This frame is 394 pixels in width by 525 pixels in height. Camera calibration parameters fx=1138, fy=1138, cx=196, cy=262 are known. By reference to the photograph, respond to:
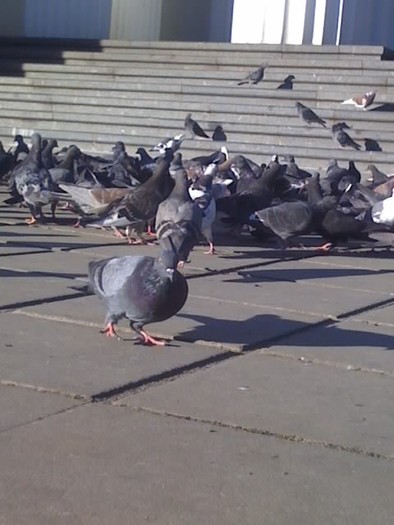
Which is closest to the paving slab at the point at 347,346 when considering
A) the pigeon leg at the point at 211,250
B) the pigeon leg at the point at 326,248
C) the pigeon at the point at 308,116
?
the pigeon leg at the point at 211,250

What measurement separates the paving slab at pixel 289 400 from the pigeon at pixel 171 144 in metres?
11.3

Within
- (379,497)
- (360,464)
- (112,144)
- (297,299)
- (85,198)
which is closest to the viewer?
(379,497)

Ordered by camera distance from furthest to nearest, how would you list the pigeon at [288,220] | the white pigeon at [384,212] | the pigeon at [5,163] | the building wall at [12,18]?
the building wall at [12,18] → the pigeon at [5,163] → the white pigeon at [384,212] → the pigeon at [288,220]

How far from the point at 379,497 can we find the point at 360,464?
361 mm

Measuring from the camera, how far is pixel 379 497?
12.7ft

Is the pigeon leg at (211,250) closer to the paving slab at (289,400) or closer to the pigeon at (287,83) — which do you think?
the paving slab at (289,400)

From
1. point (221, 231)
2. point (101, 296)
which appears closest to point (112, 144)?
point (221, 231)

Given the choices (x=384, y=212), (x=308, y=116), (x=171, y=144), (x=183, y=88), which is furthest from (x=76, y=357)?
(x=183, y=88)

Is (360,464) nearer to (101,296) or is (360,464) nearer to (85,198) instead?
(101,296)

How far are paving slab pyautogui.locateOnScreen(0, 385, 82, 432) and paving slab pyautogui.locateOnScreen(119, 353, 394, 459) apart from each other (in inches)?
11.8

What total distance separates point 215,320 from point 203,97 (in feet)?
45.5

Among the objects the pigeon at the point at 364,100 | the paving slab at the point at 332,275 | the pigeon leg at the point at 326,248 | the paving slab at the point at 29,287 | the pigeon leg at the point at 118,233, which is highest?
the pigeon at the point at 364,100

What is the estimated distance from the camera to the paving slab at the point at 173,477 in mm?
3629

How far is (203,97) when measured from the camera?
2039cm
